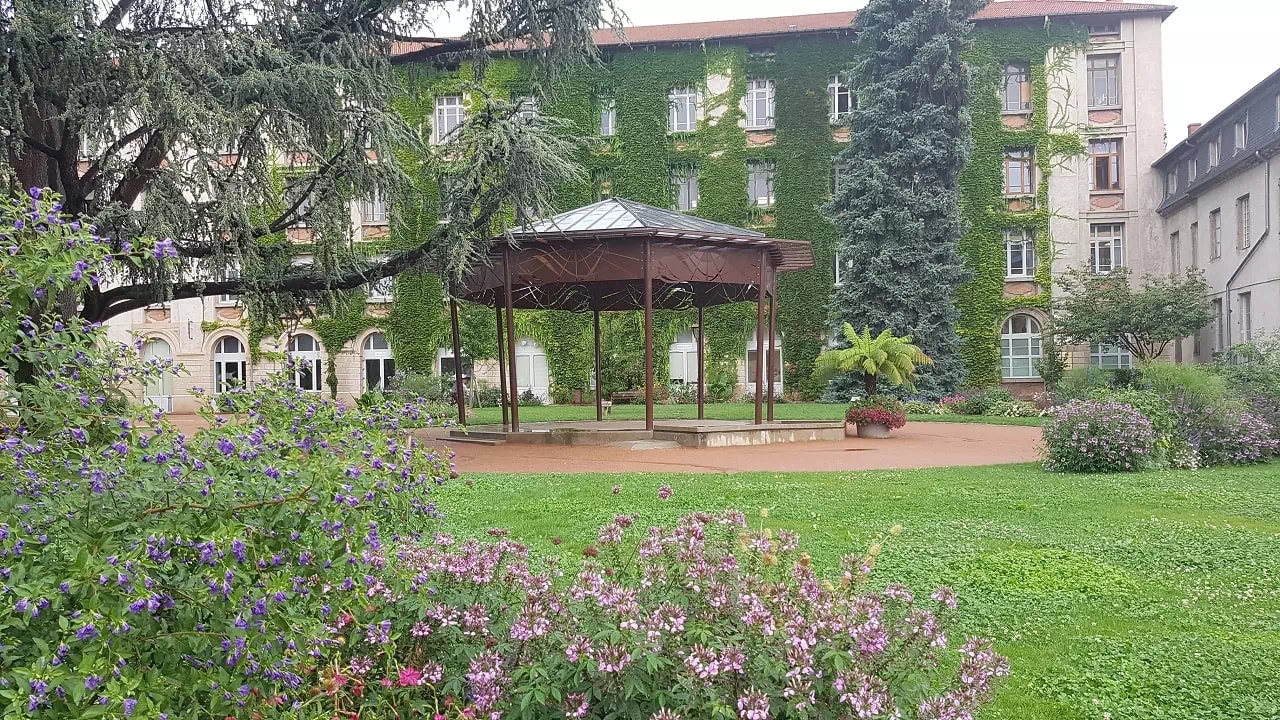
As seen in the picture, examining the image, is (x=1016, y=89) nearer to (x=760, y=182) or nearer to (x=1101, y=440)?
(x=760, y=182)

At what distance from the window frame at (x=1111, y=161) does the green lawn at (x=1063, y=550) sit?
24.6 m

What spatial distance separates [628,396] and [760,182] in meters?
9.54

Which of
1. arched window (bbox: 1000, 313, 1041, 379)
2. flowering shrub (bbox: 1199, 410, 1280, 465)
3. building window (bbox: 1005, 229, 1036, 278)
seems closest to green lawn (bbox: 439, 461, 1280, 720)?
flowering shrub (bbox: 1199, 410, 1280, 465)

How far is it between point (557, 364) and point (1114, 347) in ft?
64.8

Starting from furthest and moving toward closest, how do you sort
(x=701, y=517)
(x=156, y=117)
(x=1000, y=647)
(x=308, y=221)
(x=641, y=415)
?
(x=641, y=415)
(x=308, y=221)
(x=156, y=117)
(x=1000, y=647)
(x=701, y=517)

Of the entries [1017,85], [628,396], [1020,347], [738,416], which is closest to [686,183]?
[628,396]

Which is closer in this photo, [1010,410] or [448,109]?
[1010,410]

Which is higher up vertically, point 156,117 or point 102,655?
point 156,117

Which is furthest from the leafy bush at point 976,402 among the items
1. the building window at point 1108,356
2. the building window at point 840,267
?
the building window at point 1108,356

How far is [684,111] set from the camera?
35.0 m

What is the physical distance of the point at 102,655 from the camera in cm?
217

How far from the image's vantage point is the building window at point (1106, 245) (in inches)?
1309

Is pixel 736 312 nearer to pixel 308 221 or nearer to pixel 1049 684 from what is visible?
pixel 308 221

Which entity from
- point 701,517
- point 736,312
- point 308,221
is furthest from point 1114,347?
point 701,517
